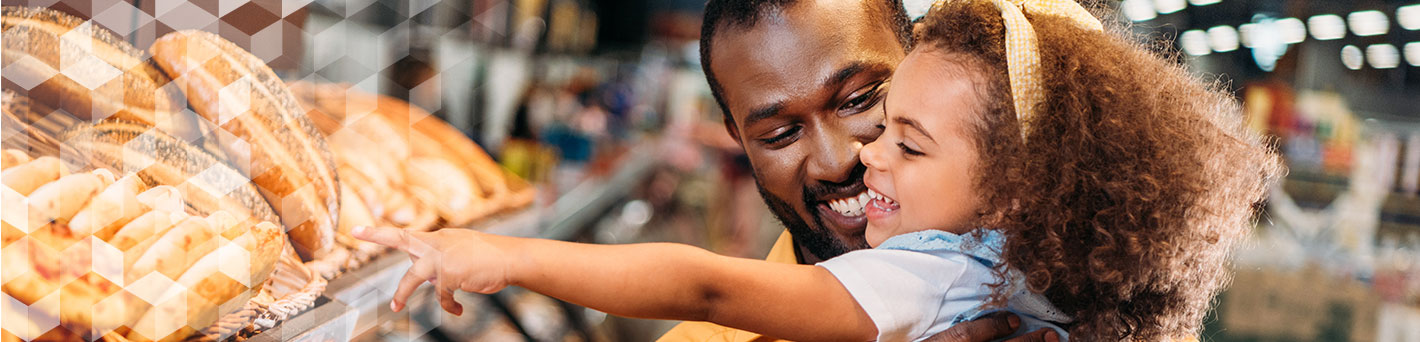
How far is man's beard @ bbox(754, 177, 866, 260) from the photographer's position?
1250 mm

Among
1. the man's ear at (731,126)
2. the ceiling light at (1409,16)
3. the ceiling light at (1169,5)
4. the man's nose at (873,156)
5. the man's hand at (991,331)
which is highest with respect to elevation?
the man's nose at (873,156)

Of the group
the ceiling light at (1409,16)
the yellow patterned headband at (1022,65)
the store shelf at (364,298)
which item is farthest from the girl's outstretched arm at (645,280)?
the ceiling light at (1409,16)

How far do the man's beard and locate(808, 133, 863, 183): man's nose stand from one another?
6 centimetres

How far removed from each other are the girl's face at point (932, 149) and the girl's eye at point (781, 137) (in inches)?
11.0

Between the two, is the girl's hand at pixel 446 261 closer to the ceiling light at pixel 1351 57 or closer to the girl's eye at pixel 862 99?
the girl's eye at pixel 862 99

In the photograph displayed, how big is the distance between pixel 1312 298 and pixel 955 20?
3.74 m

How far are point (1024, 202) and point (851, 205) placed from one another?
14.4 inches

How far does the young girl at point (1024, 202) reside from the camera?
0.79 m

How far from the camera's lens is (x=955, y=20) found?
3.09 ft

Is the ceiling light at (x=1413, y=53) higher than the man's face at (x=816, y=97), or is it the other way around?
the man's face at (x=816, y=97)

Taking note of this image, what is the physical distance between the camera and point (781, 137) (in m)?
1.22

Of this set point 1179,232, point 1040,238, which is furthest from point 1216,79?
point 1040,238

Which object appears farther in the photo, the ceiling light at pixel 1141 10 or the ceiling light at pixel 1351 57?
the ceiling light at pixel 1141 10

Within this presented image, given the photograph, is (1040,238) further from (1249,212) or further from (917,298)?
(1249,212)
